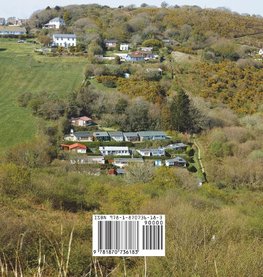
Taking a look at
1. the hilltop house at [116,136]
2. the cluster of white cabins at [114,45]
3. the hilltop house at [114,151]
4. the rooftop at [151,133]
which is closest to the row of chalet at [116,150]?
the hilltop house at [114,151]

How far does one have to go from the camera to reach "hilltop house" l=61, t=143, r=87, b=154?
83.7ft

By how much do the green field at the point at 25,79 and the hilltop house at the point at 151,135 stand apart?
283 inches

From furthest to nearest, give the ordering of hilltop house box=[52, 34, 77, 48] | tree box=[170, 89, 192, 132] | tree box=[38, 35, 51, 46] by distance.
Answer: hilltop house box=[52, 34, 77, 48], tree box=[38, 35, 51, 46], tree box=[170, 89, 192, 132]

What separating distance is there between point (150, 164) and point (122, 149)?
429 centimetres

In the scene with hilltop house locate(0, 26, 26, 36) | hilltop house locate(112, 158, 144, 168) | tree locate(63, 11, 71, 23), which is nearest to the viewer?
hilltop house locate(112, 158, 144, 168)

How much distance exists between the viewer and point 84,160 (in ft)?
77.2

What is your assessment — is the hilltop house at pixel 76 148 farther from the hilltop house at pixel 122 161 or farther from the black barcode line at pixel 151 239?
the black barcode line at pixel 151 239

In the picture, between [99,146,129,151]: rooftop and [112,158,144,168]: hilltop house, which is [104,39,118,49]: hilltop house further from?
[112,158,144,168]: hilltop house

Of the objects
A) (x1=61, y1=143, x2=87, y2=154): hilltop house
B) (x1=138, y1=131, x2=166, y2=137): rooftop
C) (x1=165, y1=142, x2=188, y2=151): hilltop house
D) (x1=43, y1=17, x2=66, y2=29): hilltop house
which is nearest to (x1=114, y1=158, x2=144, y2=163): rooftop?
(x1=61, y1=143, x2=87, y2=154): hilltop house

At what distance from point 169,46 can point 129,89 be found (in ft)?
59.9

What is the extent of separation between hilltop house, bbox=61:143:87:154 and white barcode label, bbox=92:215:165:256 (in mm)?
23700

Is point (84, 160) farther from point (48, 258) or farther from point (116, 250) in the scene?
point (116, 250)

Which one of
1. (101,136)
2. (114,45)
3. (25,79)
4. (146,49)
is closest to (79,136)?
(101,136)

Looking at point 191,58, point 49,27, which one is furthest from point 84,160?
point 49,27
